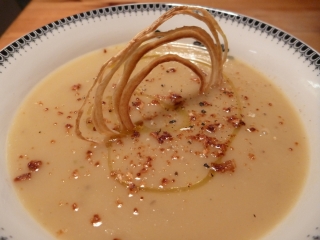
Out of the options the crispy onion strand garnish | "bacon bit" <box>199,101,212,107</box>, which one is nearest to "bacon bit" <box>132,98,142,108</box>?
the crispy onion strand garnish

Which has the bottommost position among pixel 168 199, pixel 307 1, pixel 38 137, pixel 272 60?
pixel 38 137

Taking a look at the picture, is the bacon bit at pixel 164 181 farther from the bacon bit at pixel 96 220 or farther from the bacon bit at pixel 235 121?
the bacon bit at pixel 235 121

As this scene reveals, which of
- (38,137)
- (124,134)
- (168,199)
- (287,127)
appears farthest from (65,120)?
(287,127)

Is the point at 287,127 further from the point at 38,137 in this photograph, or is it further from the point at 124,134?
the point at 38,137

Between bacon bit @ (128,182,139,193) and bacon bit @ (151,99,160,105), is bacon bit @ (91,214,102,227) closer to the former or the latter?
bacon bit @ (128,182,139,193)

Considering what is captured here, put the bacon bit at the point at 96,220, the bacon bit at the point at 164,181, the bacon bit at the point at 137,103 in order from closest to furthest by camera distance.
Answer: the bacon bit at the point at 96,220 < the bacon bit at the point at 164,181 < the bacon bit at the point at 137,103

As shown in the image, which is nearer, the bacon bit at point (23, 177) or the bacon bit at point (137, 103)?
the bacon bit at point (23, 177)

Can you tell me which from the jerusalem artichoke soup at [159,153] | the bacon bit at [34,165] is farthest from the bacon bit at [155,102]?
the bacon bit at [34,165]
